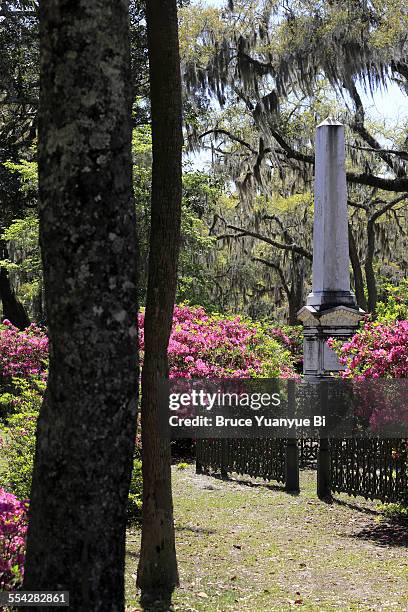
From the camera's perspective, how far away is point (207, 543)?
915cm

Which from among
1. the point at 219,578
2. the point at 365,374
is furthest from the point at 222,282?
the point at 219,578

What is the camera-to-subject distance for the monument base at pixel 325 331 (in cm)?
1886

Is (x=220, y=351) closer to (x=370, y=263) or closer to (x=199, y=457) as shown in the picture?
(x=199, y=457)

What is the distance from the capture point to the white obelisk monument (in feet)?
62.7

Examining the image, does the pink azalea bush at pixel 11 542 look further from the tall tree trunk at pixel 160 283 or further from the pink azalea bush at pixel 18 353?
the pink azalea bush at pixel 18 353

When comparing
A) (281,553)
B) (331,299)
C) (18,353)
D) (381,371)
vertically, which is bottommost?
(281,553)

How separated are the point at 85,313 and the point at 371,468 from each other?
794 centimetres

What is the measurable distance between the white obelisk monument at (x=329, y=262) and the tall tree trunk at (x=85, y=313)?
15.4 meters

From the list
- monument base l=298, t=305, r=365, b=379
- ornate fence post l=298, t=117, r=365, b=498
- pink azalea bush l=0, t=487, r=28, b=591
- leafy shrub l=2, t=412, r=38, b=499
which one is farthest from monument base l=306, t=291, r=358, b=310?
pink azalea bush l=0, t=487, r=28, b=591

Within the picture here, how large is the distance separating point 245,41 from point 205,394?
12.0m

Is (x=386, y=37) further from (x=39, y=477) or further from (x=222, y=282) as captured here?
(x=222, y=282)

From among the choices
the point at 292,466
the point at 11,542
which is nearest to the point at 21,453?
the point at 11,542

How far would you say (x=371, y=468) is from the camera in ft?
36.0

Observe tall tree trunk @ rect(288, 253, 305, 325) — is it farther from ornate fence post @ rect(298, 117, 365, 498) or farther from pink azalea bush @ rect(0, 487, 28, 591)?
pink azalea bush @ rect(0, 487, 28, 591)
